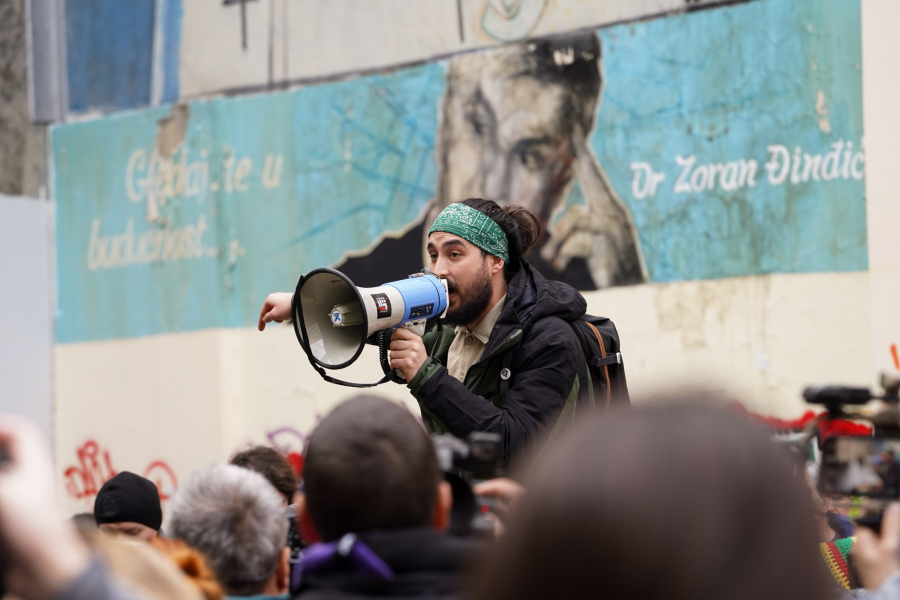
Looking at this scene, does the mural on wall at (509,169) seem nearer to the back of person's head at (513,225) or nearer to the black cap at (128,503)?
the back of person's head at (513,225)

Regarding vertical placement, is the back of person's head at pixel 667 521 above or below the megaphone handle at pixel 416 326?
below

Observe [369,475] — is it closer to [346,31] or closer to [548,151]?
[548,151]

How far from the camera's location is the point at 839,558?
286 centimetres

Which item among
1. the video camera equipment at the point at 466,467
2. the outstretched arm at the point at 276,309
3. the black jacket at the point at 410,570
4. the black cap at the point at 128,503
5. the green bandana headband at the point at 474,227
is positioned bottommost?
the black cap at the point at 128,503

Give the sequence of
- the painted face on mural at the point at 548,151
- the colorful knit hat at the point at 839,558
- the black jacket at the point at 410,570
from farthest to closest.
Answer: the painted face on mural at the point at 548,151
the colorful knit hat at the point at 839,558
the black jacket at the point at 410,570

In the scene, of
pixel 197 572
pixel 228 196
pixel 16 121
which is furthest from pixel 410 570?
pixel 16 121

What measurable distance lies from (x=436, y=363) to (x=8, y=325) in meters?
4.73

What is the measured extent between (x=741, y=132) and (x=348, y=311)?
8.59 feet

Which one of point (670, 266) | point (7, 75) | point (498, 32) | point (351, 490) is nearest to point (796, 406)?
point (670, 266)

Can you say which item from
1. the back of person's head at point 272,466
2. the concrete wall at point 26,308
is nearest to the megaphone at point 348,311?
the back of person's head at point 272,466

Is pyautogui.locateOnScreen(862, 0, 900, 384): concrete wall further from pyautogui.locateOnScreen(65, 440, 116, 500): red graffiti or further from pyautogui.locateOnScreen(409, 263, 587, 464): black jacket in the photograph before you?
pyautogui.locateOnScreen(65, 440, 116, 500): red graffiti

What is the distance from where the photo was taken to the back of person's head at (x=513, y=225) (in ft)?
11.2

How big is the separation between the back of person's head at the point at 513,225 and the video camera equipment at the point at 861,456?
1.88 meters

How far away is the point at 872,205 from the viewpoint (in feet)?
14.9
